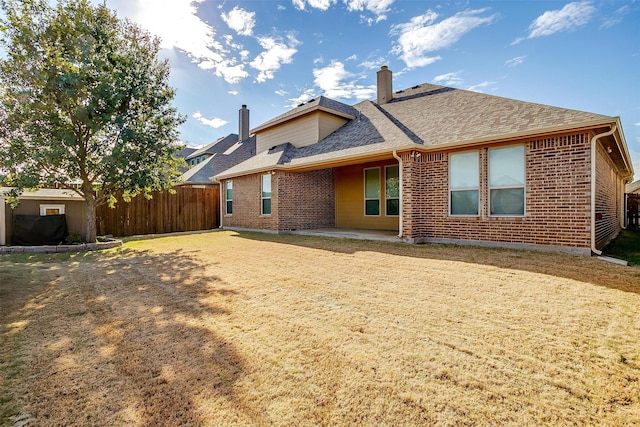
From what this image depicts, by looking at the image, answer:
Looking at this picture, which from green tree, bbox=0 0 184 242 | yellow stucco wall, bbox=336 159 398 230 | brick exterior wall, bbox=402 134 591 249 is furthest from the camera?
yellow stucco wall, bbox=336 159 398 230

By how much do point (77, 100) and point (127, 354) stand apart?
898 centimetres

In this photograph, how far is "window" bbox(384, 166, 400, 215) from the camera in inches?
451

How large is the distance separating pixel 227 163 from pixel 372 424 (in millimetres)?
23957

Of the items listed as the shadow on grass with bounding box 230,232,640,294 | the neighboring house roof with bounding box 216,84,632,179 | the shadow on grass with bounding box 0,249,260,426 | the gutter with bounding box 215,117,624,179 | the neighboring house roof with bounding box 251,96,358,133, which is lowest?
the shadow on grass with bounding box 0,249,260,426

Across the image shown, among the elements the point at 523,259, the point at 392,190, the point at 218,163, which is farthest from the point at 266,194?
the point at 218,163

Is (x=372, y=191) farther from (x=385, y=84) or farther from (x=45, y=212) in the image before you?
(x=45, y=212)

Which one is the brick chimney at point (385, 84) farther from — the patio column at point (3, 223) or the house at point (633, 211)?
the house at point (633, 211)

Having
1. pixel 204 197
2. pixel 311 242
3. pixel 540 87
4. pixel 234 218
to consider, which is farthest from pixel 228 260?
pixel 540 87

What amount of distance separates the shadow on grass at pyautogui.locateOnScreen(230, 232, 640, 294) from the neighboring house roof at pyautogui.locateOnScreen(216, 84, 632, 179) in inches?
106

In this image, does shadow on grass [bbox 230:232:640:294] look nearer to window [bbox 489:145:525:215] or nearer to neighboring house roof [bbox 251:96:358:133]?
window [bbox 489:145:525:215]

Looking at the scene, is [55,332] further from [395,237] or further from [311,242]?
[395,237]

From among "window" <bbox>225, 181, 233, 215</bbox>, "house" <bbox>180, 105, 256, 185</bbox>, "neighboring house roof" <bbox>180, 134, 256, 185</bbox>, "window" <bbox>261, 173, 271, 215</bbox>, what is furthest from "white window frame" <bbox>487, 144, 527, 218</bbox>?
"neighboring house roof" <bbox>180, 134, 256, 185</bbox>

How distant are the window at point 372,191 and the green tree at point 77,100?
25.2ft

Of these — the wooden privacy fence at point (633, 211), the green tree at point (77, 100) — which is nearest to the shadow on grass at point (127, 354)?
the green tree at point (77, 100)
